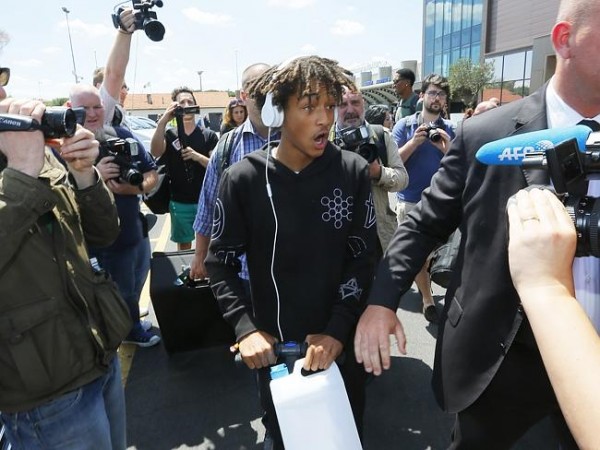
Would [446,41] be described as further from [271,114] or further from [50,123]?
[50,123]

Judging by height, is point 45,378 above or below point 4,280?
below

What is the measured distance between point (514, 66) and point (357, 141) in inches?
1150

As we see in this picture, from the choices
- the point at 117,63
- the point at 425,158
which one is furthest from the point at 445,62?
the point at 117,63

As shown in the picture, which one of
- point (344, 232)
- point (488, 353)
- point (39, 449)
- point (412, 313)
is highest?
point (344, 232)

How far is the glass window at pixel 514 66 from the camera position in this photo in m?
26.6

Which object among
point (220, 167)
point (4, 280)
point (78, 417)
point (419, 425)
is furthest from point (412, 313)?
point (4, 280)

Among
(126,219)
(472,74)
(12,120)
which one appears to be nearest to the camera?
(12,120)

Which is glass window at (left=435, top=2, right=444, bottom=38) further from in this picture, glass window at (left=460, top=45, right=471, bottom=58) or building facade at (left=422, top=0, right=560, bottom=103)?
glass window at (left=460, top=45, right=471, bottom=58)

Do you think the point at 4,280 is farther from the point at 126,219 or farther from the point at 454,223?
the point at 126,219

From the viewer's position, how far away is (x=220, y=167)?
8.76 feet

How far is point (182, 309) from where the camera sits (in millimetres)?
3012

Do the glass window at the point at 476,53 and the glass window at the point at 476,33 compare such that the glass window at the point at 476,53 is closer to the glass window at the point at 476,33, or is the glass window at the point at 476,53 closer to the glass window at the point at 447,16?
the glass window at the point at 476,33

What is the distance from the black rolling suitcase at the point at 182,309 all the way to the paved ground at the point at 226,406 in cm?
21

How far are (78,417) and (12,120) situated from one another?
0.94 m
